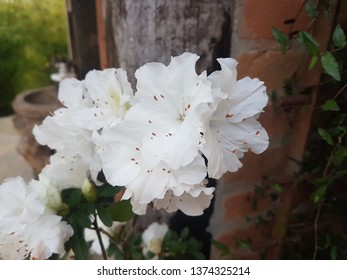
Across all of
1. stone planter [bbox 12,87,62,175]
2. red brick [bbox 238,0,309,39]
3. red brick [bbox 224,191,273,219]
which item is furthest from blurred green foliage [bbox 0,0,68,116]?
red brick [bbox 224,191,273,219]

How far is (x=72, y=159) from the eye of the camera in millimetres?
521

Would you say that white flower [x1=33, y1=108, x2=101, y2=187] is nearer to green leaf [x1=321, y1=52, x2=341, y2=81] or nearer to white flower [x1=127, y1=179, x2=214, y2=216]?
white flower [x1=127, y1=179, x2=214, y2=216]

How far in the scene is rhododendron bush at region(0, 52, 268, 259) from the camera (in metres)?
0.40

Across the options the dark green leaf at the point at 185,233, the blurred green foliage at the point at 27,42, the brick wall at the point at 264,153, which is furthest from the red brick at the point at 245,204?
the blurred green foliage at the point at 27,42

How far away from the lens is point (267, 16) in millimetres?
619

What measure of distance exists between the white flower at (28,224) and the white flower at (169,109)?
0.56 feet

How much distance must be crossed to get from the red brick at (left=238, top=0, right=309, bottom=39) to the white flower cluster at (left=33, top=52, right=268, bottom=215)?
0.24 metres

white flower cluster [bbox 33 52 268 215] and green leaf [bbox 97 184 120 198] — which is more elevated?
white flower cluster [bbox 33 52 268 215]

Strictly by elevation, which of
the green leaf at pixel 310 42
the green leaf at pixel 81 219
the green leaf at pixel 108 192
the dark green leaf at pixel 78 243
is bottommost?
the dark green leaf at pixel 78 243

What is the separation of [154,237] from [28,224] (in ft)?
1.02

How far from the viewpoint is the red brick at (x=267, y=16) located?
0.61 meters

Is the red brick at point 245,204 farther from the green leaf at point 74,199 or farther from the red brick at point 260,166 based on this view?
the green leaf at point 74,199
